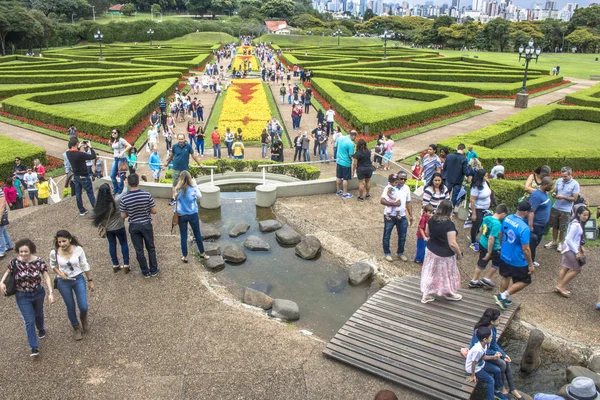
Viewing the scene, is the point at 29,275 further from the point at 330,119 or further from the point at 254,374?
the point at 330,119

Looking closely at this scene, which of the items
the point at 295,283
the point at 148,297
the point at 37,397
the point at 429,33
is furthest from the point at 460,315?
the point at 429,33

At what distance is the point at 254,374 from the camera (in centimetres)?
553

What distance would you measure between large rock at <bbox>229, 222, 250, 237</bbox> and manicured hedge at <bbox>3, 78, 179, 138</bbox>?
11234mm

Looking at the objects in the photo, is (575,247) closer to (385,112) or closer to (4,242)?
(4,242)

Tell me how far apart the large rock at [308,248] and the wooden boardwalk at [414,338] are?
6.71ft

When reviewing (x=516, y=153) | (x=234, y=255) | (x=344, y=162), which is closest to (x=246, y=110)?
(x=516, y=153)

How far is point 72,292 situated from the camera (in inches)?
235

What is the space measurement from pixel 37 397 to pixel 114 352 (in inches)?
37.7

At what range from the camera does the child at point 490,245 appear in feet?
23.2

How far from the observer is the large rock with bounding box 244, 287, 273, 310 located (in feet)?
23.9

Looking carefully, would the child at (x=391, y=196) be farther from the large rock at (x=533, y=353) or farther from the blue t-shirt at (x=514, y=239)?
the large rock at (x=533, y=353)

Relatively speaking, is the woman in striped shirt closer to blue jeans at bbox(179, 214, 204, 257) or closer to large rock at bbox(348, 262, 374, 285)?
large rock at bbox(348, 262, 374, 285)

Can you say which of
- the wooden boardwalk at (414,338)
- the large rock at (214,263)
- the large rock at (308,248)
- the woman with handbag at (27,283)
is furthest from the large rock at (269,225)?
the woman with handbag at (27,283)

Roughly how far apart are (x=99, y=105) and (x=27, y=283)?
22.5 m
